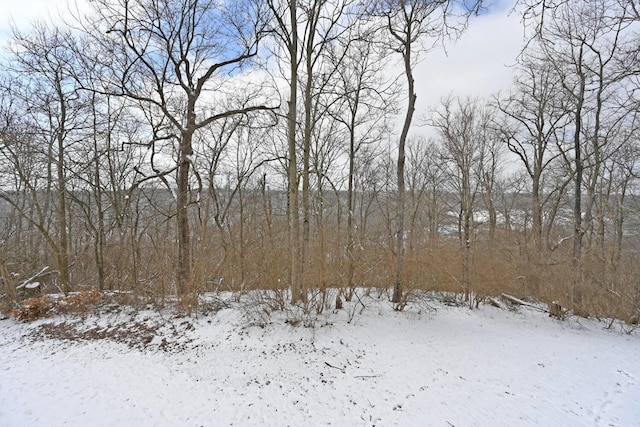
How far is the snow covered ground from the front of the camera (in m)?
3.86

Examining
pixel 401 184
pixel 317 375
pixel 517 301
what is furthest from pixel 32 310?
pixel 517 301

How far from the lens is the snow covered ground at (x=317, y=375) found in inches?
152

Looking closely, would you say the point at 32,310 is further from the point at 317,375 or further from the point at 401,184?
the point at 401,184

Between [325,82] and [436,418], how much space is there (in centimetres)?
921

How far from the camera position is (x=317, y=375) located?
493cm

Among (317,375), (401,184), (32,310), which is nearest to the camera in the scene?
(317,375)

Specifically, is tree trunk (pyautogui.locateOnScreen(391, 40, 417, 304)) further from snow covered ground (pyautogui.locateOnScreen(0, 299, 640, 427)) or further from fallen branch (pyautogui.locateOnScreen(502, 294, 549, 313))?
fallen branch (pyautogui.locateOnScreen(502, 294, 549, 313))

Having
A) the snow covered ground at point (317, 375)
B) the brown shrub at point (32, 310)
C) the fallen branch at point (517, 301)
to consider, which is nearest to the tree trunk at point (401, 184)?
the snow covered ground at point (317, 375)

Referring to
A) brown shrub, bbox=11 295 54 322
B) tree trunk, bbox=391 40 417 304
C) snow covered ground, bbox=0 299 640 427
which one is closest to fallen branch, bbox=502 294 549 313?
snow covered ground, bbox=0 299 640 427

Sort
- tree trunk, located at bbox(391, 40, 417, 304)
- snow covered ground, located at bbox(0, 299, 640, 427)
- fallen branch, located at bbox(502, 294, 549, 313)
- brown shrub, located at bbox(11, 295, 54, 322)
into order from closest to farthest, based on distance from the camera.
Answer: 1. snow covered ground, located at bbox(0, 299, 640, 427)
2. brown shrub, located at bbox(11, 295, 54, 322)
3. tree trunk, located at bbox(391, 40, 417, 304)
4. fallen branch, located at bbox(502, 294, 549, 313)

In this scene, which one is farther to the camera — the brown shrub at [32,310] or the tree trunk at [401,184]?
the tree trunk at [401,184]

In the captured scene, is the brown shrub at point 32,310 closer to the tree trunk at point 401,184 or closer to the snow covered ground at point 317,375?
the snow covered ground at point 317,375

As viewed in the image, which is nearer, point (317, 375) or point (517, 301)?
point (317, 375)

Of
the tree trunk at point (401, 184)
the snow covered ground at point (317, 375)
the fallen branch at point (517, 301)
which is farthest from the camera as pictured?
the fallen branch at point (517, 301)
